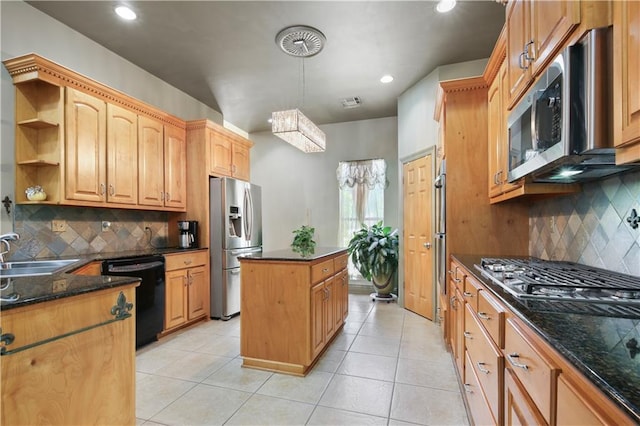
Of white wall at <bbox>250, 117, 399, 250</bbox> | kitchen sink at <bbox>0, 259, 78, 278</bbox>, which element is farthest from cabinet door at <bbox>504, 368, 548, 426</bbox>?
white wall at <bbox>250, 117, 399, 250</bbox>

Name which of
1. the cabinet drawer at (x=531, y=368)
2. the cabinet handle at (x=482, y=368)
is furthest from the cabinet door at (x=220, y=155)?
the cabinet drawer at (x=531, y=368)

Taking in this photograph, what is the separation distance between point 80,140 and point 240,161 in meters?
2.15

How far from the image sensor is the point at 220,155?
4273 mm

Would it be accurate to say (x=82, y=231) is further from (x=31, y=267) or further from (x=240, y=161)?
(x=240, y=161)

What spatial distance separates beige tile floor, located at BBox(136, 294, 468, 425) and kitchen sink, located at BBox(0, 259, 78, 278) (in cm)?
105

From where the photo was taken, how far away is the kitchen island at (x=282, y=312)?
96.9 inches

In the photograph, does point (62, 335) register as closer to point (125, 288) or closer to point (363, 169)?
point (125, 288)

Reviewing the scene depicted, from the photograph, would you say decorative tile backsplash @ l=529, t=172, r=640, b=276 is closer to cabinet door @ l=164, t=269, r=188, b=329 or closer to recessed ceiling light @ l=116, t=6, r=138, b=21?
cabinet door @ l=164, t=269, r=188, b=329

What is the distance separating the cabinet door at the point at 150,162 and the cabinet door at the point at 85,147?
0.42 meters

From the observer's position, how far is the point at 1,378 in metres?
0.96

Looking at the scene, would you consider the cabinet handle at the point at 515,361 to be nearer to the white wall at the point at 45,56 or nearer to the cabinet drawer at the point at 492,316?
the cabinet drawer at the point at 492,316

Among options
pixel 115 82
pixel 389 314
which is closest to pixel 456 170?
pixel 389 314

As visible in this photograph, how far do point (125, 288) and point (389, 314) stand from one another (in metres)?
3.44

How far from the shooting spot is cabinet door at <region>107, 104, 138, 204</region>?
3.10 m
